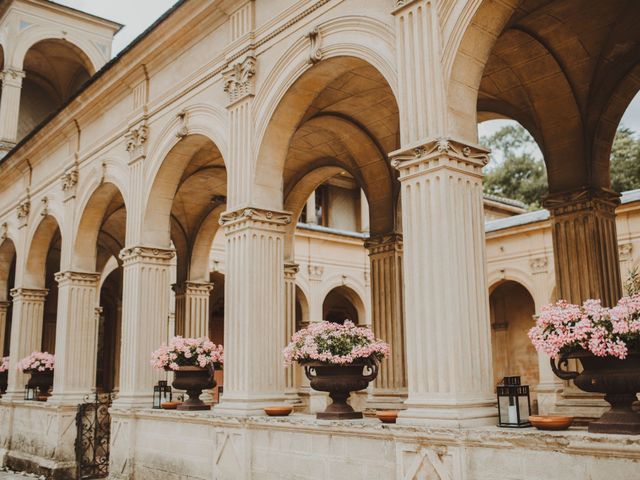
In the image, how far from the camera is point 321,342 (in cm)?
902

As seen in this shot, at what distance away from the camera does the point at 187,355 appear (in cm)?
1191

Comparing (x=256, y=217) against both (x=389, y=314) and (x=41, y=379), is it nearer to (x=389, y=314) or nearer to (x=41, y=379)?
(x=389, y=314)

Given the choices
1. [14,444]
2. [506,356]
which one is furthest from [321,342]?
[506,356]

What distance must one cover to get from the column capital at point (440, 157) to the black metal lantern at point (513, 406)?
2.36m

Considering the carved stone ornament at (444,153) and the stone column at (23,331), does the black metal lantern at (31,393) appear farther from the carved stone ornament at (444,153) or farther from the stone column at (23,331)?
the carved stone ornament at (444,153)

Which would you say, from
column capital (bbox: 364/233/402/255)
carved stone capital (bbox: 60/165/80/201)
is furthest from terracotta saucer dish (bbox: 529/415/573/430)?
carved stone capital (bbox: 60/165/80/201)

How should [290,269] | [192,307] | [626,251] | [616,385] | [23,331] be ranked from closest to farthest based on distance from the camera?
[616,385]
[290,269]
[23,331]
[192,307]
[626,251]

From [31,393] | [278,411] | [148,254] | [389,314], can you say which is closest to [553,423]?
[278,411]

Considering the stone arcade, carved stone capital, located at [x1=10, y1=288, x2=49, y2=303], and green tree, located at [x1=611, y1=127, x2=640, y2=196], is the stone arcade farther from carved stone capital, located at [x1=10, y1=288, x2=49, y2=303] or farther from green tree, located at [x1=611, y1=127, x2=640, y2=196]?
green tree, located at [x1=611, y1=127, x2=640, y2=196]

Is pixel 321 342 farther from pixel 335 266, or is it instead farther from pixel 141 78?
pixel 335 266

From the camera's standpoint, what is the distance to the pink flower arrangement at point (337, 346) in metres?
8.88

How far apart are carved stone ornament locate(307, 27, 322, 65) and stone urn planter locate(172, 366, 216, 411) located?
Result: 5.46 metres

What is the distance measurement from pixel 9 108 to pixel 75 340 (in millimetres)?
12642

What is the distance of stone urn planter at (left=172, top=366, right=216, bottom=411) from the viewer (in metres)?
11.9
